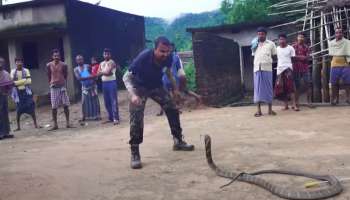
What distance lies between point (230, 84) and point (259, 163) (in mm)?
9268

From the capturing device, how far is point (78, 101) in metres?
16.1

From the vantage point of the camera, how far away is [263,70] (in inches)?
356

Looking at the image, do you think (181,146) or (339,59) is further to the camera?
(339,59)

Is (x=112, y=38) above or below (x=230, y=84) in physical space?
above

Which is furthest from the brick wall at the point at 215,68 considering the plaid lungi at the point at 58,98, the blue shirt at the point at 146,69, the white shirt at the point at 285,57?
the blue shirt at the point at 146,69

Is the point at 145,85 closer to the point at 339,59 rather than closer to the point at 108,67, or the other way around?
the point at 108,67

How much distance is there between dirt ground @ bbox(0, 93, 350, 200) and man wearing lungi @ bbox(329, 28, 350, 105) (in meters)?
0.84

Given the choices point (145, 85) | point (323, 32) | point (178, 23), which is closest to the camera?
point (145, 85)

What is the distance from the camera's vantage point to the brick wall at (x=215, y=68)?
12.2 m

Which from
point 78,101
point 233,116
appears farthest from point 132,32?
point 233,116

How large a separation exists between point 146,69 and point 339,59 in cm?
576

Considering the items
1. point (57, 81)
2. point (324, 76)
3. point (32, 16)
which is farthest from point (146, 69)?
point (32, 16)

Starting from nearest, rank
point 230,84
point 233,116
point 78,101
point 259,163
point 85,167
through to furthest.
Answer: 1. point 259,163
2. point 85,167
3. point 233,116
4. point 230,84
5. point 78,101

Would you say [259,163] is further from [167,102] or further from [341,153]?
[167,102]
